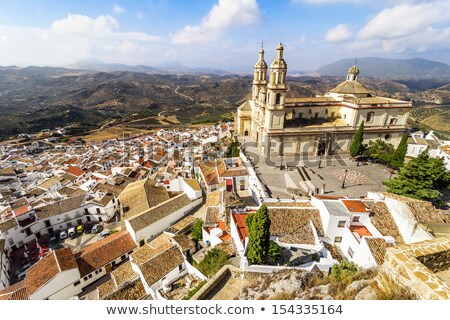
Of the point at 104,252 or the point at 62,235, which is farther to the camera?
the point at 62,235

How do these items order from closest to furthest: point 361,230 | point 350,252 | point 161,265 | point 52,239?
1. point 350,252
2. point 361,230
3. point 161,265
4. point 52,239

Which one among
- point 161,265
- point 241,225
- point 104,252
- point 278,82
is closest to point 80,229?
point 104,252

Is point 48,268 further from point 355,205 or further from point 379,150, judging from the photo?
point 379,150

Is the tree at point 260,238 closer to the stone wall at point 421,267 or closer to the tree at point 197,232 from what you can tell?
the stone wall at point 421,267

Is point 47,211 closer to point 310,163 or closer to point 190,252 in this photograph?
point 190,252

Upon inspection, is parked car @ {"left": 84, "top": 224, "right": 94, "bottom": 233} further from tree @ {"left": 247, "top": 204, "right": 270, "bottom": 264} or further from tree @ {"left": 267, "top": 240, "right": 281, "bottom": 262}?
tree @ {"left": 267, "top": 240, "right": 281, "bottom": 262}
